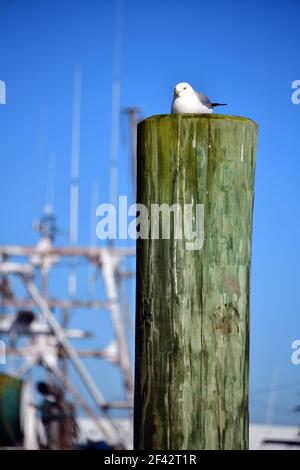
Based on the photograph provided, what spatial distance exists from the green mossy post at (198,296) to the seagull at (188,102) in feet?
2.57

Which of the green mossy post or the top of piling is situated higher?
the top of piling

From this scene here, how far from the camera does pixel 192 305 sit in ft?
12.9

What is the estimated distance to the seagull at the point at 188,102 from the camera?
483 centimetres

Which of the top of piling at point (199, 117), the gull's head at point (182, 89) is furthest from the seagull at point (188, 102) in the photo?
the top of piling at point (199, 117)

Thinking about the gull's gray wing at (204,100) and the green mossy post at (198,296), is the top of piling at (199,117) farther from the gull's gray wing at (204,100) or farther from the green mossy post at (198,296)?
the gull's gray wing at (204,100)

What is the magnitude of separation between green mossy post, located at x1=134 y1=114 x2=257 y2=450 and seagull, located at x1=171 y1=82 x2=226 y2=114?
0.78 metres

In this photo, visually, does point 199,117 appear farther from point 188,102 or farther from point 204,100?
point 204,100

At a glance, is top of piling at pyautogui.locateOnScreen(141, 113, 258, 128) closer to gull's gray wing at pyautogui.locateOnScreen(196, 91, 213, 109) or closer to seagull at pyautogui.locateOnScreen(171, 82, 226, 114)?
seagull at pyautogui.locateOnScreen(171, 82, 226, 114)

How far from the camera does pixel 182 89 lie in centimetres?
556

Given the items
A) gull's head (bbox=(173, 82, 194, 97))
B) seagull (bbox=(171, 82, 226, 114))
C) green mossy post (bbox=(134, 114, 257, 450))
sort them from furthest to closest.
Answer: gull's head (bbox=(173, 82, 194, 97)) → seagull (bbox=(171, 82, 226, 114)) → green mossy post (bbox=(134, 114, 257, 450))

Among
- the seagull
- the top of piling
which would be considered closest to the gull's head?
the seagull

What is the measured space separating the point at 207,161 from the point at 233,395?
0.91 m

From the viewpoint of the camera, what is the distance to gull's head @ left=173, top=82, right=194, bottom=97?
5258 millimetres
